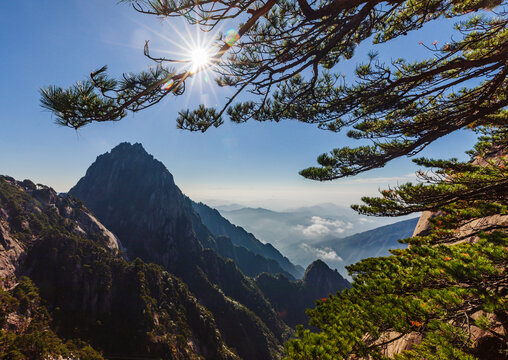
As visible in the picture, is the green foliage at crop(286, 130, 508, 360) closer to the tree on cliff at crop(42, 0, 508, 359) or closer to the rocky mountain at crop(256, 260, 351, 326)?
the tree on cliff at crop(42, 0, 508, 359)

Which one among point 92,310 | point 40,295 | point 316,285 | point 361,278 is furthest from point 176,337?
point 316,285

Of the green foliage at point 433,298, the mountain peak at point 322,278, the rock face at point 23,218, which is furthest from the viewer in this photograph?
the mountain peak at point 322,278

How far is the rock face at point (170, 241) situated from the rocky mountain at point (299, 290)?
1539 cm

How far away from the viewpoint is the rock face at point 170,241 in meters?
74.1

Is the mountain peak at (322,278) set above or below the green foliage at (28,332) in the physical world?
below

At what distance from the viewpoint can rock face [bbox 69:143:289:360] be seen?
74.1m

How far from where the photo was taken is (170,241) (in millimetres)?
93938

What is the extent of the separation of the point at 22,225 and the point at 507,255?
276 feet

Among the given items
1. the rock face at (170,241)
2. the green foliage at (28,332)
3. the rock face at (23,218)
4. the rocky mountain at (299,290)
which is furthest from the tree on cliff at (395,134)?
the rocky mountain at (299,290)

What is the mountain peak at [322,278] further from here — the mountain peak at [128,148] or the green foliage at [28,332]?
the mountain peak at [128,148]

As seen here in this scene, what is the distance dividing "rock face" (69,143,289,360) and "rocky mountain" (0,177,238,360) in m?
16.6

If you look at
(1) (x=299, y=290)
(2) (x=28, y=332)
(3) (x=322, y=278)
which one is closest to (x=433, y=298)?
(2) (x=28, y=332)

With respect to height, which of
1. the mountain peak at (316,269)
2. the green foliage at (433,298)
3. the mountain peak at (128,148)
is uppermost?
the mountain peak at (128,148)

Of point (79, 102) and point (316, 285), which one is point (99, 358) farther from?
point (316, 285)
